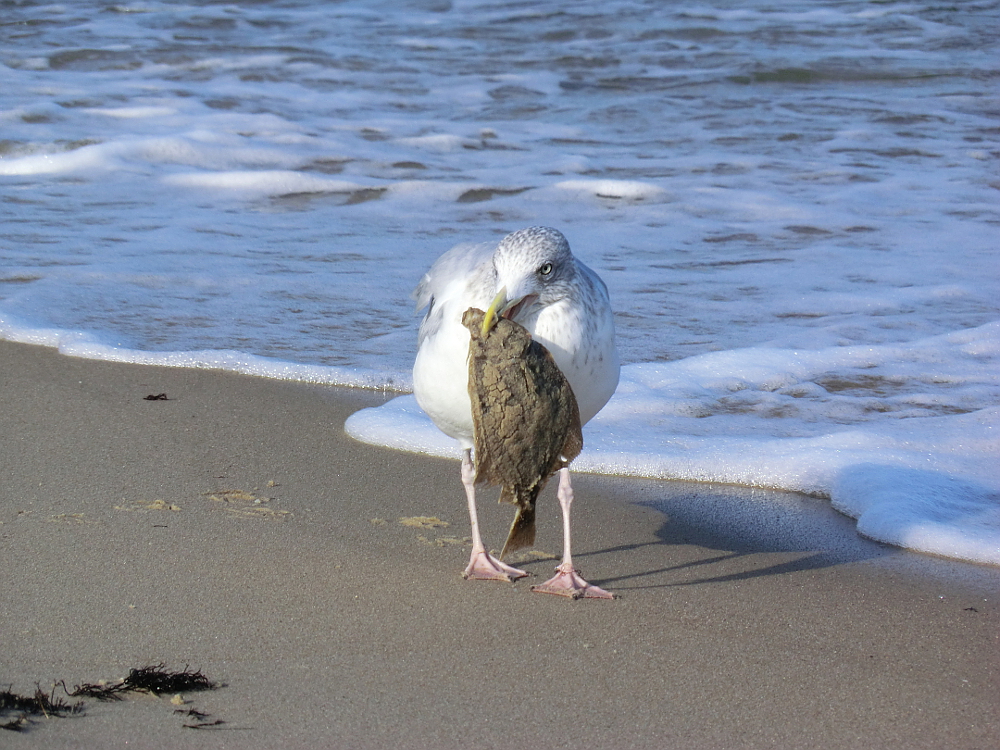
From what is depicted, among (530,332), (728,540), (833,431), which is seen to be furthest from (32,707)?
(833,431)

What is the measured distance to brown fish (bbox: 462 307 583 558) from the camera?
3.08 metres

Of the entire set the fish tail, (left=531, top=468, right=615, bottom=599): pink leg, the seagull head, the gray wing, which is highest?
the seagull head

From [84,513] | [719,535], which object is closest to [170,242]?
[84,513]

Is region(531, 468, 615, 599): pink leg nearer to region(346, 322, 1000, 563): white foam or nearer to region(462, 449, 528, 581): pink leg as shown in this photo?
region(462, 449, 528, 581): pink leg

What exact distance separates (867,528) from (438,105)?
9479 millimetres

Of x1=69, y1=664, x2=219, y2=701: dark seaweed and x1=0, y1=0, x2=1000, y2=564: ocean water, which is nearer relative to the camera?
x1=69, y1=664, x2=219, y2=701: dark seaweed

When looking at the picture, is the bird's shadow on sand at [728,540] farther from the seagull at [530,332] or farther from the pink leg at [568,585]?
the seagull at [530,332]

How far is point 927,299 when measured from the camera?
666 cm

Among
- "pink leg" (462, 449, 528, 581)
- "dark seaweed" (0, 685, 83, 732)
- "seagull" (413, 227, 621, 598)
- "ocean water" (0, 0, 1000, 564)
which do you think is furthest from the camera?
"ocean water" (0, 0, 1000, 564)

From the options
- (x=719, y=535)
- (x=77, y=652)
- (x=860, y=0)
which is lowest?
(x=719, y=535)

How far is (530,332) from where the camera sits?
10.6 ft

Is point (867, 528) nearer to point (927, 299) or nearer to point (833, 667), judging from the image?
point (833, 667)

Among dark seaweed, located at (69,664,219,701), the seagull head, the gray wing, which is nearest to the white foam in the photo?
the gray wing

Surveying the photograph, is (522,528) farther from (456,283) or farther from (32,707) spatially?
(32,707)
